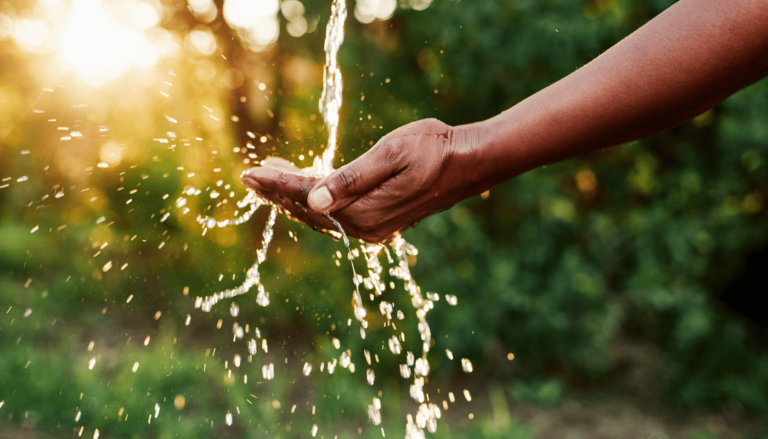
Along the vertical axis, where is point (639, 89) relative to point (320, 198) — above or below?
above

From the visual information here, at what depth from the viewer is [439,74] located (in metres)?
3.95

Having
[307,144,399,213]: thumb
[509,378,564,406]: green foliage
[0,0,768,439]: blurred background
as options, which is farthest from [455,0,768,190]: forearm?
[509,378,564,406]: green foliage

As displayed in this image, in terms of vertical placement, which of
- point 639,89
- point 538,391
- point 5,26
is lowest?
point 538,391

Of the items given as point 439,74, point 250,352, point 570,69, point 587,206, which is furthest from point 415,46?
point 250,352

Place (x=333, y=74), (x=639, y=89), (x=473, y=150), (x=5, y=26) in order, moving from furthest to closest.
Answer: (x=5, y=26) → (x=333, y=74) → (x=473, y=150) → (x=639, y=89)

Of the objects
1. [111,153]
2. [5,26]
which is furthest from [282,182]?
[5,26]

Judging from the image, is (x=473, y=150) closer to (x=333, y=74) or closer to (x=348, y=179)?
(x=348, y=179)

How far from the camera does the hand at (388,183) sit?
1534mm

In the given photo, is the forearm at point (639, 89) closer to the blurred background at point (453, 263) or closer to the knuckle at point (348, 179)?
the knuckle at point (348, 179)

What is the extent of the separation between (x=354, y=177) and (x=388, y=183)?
125 millimetres

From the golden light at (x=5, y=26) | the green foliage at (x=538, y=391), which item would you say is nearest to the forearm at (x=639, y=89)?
the green foliage at (x=538, y=391)

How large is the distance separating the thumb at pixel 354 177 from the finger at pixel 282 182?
0.12 m

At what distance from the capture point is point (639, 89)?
1313 millimetres

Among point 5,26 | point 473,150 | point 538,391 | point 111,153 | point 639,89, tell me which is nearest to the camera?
point 639,89
